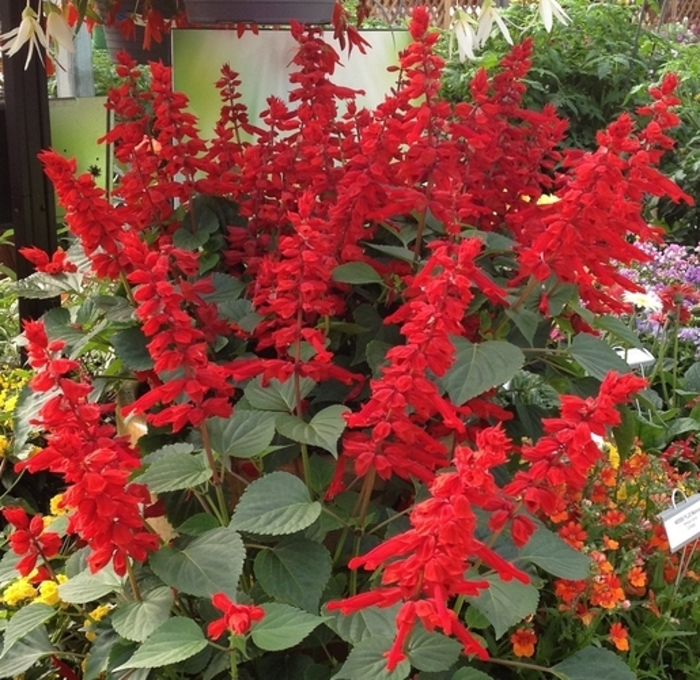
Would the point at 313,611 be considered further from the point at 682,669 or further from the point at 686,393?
the point at 686,393

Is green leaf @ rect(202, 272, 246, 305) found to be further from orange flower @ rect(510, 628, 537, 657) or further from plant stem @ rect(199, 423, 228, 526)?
orange flower @ rect(510, 628, 537, 657)

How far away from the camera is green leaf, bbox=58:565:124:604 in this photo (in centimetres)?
97

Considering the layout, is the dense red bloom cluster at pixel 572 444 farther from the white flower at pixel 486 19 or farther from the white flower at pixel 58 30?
the white flower at pixel 58 30

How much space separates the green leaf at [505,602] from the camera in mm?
857

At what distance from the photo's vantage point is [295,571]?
0.96 m

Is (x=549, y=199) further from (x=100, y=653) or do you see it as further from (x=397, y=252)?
(x=100, y=653)

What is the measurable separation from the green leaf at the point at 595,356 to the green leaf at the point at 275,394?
301 mm

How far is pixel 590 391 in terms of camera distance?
1.18m

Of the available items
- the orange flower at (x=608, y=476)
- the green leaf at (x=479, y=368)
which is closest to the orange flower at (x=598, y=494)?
the orange flower at (x=608, y=476)

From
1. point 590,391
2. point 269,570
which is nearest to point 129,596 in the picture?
point 269,570

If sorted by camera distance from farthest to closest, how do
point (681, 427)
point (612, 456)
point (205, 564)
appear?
point (681, 427) → point (612, 456) → point (205, 564)

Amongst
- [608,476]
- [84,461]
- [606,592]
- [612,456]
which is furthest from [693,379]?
[84,461]

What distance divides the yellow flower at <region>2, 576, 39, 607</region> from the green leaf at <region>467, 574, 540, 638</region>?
2.12ft

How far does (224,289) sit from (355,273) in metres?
0.22
